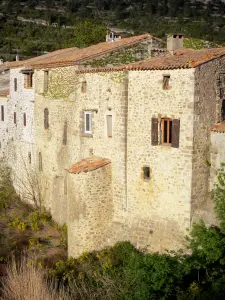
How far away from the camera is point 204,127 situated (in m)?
16.6

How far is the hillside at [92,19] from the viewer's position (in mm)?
58125

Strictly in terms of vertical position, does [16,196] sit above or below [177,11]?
below

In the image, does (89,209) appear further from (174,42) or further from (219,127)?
(174,42)

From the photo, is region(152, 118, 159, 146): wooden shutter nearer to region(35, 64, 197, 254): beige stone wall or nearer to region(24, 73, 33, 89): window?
region(35, 64, 197, 254): beige stone wall

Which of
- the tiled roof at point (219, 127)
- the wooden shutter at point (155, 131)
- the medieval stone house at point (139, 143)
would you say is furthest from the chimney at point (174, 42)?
the tiled roof at point (219, 127)

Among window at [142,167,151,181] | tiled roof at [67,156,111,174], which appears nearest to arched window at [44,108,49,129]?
tiled roof at [67,156,111,174]

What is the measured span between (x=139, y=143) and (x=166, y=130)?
4.58 feet

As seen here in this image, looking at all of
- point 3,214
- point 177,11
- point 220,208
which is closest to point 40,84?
point 3,214

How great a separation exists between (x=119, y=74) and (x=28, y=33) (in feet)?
167

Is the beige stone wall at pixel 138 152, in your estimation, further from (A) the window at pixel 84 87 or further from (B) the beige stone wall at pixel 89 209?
(A) the window at pixel 84 87

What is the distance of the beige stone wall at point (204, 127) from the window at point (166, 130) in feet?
3.52

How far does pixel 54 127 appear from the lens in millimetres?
23922

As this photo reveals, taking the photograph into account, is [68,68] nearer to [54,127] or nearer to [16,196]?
[54,127]

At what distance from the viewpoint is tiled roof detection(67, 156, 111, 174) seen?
62.0 feet
